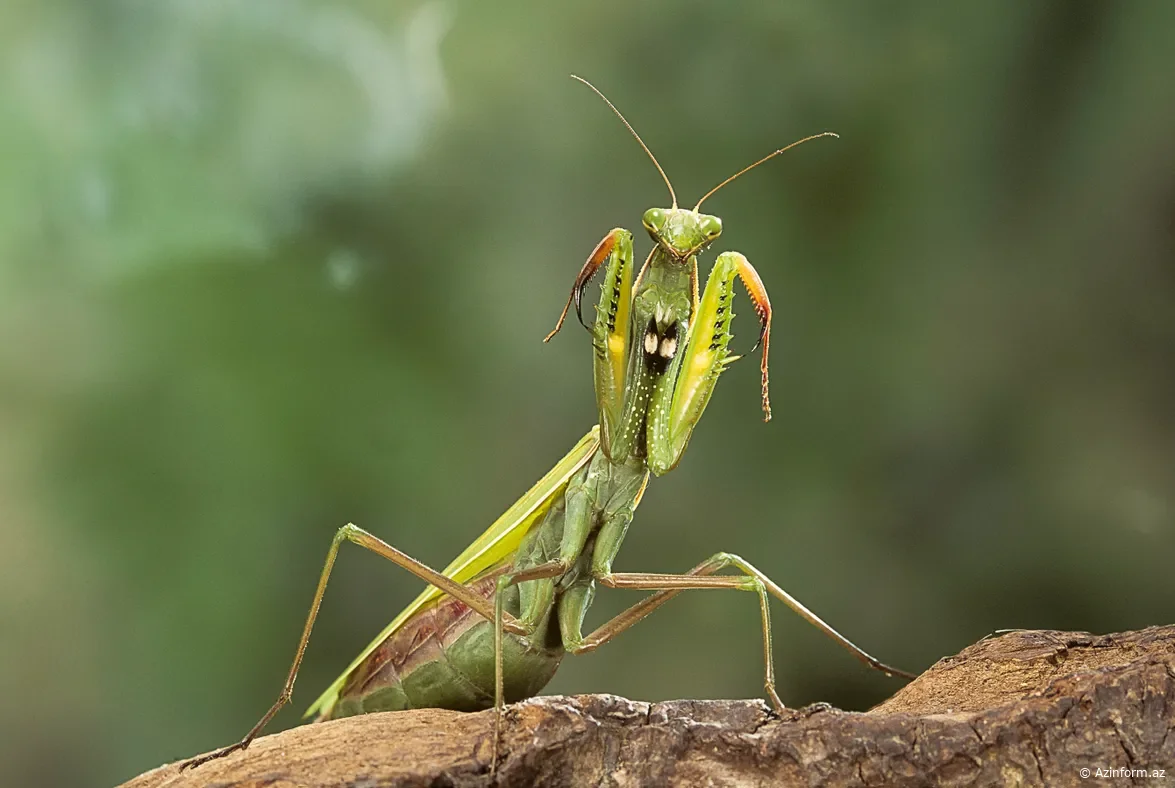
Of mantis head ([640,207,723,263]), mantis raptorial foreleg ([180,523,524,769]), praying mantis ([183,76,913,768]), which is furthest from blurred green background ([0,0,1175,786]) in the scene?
mantis head ([640,207,723,263])

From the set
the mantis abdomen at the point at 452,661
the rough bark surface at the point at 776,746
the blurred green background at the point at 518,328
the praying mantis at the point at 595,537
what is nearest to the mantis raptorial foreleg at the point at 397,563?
the praying mantis at the point at 595,537

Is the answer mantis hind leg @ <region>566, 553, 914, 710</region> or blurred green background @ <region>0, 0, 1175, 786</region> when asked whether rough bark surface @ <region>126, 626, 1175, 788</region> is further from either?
blurred green background @ <region>0, 0, 1175, 786</region>

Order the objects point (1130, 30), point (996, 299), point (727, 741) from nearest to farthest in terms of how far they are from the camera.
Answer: point (727, 741)
point (1130, 30)
point (996, 299)

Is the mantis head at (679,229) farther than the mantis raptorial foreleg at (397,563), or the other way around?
the mantis raptorial foreleg at (397,563)

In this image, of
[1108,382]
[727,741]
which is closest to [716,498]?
[1108,382]

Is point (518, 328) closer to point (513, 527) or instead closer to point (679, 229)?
point (513, 527)

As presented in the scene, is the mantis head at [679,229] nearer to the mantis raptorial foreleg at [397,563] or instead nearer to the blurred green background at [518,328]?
the mantis raptorial foreleg at [397,563]

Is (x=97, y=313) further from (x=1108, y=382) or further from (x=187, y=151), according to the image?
(x=1108, y=382)

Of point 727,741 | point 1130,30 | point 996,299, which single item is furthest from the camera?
point 996,299
